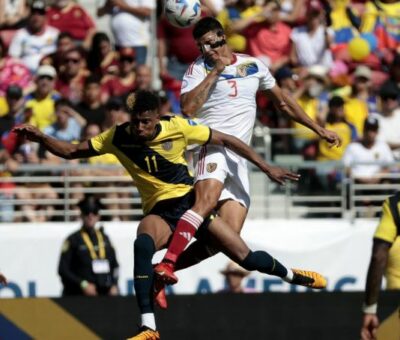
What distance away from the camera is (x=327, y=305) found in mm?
11812

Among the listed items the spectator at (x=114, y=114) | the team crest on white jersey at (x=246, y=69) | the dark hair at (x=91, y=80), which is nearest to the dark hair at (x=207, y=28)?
the team crest on white jersey at (x=246, y=69)

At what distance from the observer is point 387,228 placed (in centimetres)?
941

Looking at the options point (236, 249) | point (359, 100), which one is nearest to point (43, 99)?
point (359, 100)

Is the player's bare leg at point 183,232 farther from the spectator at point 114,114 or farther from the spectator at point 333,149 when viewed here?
the spectator at point 333,149

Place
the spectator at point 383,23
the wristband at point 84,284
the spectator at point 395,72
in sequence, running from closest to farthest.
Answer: the wristband at point 84,284, the spectator at point 395,72, the spectator at point 383,23

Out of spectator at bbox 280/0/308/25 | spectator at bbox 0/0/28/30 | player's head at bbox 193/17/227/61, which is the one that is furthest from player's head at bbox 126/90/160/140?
spectator at bbox 280/0/308/25

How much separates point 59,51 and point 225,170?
6.10m

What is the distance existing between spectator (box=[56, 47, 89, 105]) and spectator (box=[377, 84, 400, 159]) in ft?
12.1

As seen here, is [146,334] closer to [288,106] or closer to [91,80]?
[288,106]

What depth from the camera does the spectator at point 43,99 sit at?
54.5 ft

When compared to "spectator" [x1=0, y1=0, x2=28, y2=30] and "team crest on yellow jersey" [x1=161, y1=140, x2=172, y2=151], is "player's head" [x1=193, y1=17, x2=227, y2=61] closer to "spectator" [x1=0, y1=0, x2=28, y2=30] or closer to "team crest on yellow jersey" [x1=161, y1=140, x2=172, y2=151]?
"team crest on yellow jersey" [x1=161, y1=140, x2=172, y2=151]

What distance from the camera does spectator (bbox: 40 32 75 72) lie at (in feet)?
57.1

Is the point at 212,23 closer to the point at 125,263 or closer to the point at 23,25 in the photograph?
the point at 125,263

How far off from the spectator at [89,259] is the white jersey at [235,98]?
345cm
